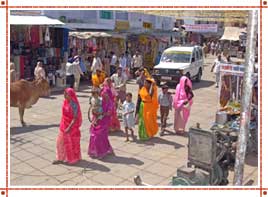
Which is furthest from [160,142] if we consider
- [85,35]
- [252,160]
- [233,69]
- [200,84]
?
[200,84]

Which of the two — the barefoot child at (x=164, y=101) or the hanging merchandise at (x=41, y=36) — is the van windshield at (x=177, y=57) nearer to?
the hanging merchandise at (x=41, y=36)

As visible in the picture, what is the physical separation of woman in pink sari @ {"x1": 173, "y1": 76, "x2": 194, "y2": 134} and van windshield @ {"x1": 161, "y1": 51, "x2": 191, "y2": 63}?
8.12 metres

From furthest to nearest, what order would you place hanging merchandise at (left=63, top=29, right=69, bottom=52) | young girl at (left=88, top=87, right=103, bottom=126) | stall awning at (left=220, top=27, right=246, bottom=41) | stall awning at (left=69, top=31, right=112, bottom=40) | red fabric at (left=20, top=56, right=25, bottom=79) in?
stall awning at (left=220, top=27, right=246, bottom=41) < stall awning at (left=69, top=31, right=112, bottom=40) < hanging merchandise at (left=63, top=29, right=69, bottom=52) < red fabric at (left=20, top=56, right=25, bottom=79) < young girl at (left=88, top=87, right=103, bottom=126)

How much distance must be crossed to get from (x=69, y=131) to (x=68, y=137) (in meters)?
0.12

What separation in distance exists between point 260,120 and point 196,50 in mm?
13424

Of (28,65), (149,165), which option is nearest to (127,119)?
(149,165)

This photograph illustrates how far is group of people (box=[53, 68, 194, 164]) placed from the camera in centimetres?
670

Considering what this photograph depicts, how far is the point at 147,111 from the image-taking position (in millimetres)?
8438

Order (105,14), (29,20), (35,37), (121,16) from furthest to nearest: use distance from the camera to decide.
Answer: (121,16) < (105,14) < (35,37) < (29,20)

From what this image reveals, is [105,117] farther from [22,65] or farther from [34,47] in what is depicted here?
[34,47]

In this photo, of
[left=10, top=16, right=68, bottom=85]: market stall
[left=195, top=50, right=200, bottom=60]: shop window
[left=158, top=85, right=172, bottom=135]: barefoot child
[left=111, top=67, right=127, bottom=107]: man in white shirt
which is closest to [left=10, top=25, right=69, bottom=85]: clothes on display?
[left=10, top=16, right=68, bottom=85]: market stall

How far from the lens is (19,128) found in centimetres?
909

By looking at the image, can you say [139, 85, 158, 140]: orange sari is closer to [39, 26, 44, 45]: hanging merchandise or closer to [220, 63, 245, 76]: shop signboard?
[220, 63, 245, 76]: shop signboard

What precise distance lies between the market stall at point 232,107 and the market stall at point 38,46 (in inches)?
281
